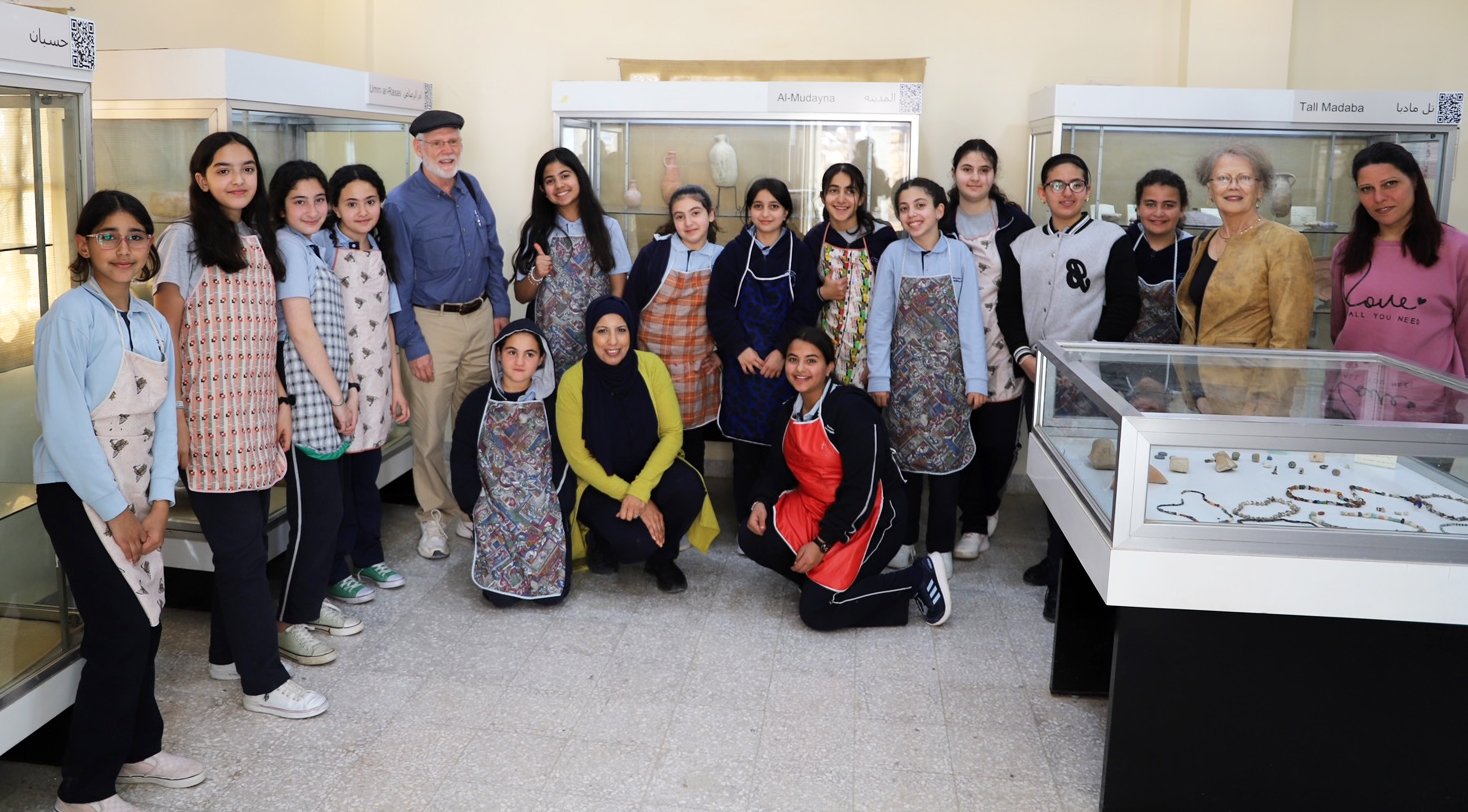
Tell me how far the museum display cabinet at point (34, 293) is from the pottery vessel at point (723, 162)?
3142mm

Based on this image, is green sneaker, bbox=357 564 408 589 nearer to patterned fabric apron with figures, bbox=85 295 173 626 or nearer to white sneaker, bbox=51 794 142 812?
patterned fabric apron with figures, bbox=85 295 173 626

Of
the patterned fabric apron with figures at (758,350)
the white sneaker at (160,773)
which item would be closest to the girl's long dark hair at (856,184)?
the patterned fabric apron with figures at (758,350)

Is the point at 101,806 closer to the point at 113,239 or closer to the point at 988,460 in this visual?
the point at 113,239

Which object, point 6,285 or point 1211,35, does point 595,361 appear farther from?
point 1211,35

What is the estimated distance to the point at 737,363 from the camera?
191 inches

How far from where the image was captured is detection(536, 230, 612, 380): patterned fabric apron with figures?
489cm

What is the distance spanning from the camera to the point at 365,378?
422 centimetres

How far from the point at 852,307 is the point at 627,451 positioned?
3.66 feet

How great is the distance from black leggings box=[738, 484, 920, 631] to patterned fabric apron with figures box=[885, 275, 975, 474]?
1.27 ft

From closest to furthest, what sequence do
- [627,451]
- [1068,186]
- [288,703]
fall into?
[288,703], [1068,186], [627,451]

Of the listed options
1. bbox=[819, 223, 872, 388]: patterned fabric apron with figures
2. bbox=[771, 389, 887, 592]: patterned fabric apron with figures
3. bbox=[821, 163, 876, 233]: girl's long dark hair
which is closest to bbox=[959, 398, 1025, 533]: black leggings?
bbox=[819, 223, 872, 388]: patterned fabric apron with figures

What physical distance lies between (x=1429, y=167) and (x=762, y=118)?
313cm

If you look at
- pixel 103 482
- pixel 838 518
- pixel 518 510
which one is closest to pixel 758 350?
pixel 838 518

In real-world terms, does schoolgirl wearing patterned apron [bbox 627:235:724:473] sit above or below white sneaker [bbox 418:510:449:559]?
above
